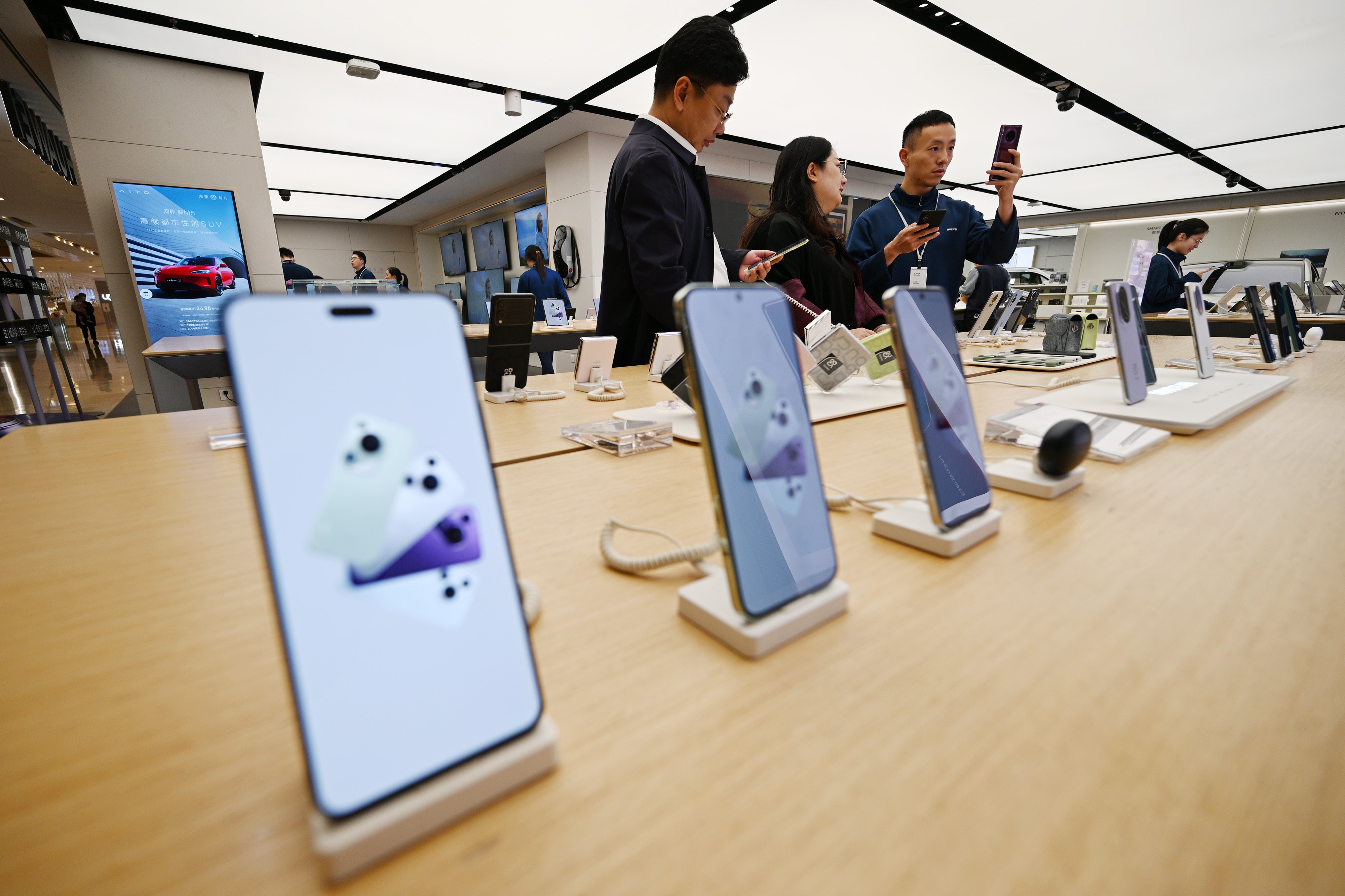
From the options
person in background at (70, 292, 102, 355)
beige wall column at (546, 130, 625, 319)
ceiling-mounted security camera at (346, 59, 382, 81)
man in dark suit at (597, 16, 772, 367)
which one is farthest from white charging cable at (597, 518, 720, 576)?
person in background at (70, 292, 102, 355)

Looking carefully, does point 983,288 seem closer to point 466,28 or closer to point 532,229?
point 466,28

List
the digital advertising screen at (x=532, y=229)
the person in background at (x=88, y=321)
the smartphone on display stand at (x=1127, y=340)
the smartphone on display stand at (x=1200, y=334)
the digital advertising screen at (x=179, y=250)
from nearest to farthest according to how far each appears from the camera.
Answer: the smartphone on display stand at (x=1127, y=340) → the smartphone on display stand at (x=1200, y=334) → the digital advertising screen at (x=179, y=250) → the digital advertising screen at (x=532, y=229) → the person in background at (x=88, y=321)

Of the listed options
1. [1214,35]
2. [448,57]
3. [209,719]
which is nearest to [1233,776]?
[209,719]

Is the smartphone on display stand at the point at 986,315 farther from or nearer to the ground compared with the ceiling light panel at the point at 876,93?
nearer to the ground

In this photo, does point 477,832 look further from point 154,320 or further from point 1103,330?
point 154,320

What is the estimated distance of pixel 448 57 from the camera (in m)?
3.55

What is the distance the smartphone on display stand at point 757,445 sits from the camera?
35 centimetres

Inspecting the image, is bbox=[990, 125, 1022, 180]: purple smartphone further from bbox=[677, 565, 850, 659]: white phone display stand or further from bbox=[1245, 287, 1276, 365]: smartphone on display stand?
bbox=[677, 565, 850, 659]: white phone display stand

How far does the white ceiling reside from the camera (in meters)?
3.08

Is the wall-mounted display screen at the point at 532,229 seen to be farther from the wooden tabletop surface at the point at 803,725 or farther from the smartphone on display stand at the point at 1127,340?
the wooden tabletop surface at the point at 803,725

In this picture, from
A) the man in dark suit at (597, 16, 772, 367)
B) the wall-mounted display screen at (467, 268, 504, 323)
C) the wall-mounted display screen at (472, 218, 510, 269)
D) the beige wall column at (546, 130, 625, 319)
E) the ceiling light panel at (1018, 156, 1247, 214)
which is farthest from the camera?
the wall-mounted display screen at (467, 268, 504, 323)

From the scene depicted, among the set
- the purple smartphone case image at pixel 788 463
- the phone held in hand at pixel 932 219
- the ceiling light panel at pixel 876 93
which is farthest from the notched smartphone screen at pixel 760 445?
the ceiling light panel at pixel 876 93

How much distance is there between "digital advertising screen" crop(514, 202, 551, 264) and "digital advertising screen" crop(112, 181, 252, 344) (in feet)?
11.0

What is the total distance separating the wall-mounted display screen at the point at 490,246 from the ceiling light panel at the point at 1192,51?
6856 mm
